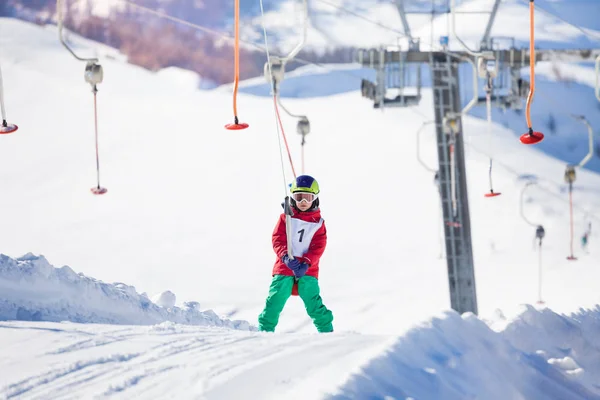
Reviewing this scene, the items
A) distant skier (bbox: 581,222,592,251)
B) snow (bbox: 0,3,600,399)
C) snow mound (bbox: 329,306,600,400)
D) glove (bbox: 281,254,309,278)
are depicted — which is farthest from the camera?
distant skier (bbox: 581,222,592,251)

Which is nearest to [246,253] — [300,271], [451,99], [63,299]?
[451,99]

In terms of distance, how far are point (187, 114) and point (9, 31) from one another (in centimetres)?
954

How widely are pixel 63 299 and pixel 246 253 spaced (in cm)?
1595

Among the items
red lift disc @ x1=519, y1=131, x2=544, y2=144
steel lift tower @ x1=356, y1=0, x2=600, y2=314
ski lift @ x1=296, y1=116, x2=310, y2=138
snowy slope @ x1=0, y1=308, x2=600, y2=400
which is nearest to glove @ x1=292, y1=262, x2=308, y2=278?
snowy slope @ x1=0, y1=308, x2=600, y2=400

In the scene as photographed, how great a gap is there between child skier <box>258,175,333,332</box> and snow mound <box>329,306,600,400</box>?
1.30m

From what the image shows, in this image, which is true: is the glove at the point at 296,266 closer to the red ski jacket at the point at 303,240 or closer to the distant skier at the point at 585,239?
the red ski jacket at the point at 303,240

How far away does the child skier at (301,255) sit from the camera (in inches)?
270

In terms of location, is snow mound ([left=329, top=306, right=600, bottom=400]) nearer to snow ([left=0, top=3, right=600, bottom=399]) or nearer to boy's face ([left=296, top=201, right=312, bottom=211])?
snow ([left=0, top=3, right=600, bottom=399])

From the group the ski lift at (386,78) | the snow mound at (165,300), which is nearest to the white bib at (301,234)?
the snow mound at (165,300)

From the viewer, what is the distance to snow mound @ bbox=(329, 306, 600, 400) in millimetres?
4914

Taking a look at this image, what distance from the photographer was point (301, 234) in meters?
6.91

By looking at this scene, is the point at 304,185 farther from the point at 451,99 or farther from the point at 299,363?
the point at 451,99

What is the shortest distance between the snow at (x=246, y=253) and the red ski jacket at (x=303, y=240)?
81 cm

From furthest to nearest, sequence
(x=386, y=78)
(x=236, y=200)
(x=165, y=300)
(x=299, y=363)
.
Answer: (x=236, y=200) → (x=386, y=78) → (x=165, y=300) → (x=299, y=363)
